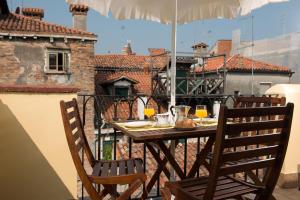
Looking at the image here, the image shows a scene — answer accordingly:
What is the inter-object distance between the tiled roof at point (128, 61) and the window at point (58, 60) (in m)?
6.29

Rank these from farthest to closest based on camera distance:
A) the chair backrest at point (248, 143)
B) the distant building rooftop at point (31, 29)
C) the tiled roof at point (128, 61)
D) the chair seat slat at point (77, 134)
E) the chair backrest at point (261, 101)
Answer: the tiled roof at point (128, 61) → the distant building rooftop at point (31, 29) → the chair backrest at point (261, 101) → the chair seat slat at point (77, 134) → the chair backrest at point (248, 143)

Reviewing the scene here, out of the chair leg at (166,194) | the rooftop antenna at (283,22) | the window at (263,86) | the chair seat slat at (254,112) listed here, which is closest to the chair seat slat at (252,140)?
the chair seat slat at (254,112)

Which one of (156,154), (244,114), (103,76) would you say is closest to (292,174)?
(156,154)

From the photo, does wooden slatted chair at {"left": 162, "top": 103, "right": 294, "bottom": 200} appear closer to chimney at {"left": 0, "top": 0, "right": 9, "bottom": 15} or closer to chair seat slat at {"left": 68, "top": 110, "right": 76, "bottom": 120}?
chair seat slat at {"left": 68, "top": 110, "right": 76, "bottom": 120}

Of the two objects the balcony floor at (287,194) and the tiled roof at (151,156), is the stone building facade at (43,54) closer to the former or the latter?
the tiled roof at (151,156)

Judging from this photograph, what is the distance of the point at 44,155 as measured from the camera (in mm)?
2891

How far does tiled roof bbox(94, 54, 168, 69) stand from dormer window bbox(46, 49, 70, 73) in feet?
20.6

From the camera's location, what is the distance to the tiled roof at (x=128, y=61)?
2185 cm

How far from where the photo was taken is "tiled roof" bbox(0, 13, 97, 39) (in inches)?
539

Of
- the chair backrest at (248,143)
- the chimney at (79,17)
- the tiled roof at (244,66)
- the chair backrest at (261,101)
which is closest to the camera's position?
the chair backrest at (248,143)

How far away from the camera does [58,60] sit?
14.8m

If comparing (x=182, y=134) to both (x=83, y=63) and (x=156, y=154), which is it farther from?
(x=83, y=63)

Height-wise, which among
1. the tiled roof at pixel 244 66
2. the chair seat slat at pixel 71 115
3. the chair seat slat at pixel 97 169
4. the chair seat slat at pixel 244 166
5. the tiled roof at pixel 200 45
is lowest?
the chair seat slat at pixel 97 169

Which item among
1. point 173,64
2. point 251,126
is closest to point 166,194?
point 251,126
